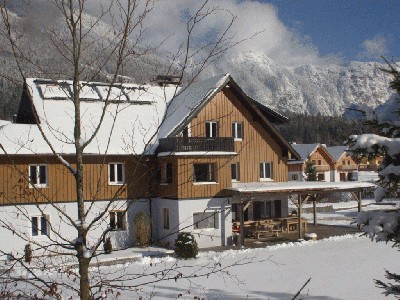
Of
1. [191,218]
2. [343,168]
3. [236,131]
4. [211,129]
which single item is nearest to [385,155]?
[191,218]

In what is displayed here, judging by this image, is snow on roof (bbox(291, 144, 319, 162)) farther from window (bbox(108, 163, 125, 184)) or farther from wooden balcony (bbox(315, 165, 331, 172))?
window (bbox(108, 163, 125, 184))

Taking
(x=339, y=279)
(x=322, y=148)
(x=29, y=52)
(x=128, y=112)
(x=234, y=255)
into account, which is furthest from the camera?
(x=322, y=148)

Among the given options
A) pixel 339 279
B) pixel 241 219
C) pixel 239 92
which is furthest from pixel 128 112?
pixel 339 279

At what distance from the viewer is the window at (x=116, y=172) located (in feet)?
82.8

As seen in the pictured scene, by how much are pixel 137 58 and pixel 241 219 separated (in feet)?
67.9

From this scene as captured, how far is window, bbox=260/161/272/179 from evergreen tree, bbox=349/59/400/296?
20.5 metres

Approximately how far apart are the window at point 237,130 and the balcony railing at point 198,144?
7.99 feet

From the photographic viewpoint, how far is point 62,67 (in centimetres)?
490

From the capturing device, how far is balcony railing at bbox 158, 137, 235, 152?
2442 cm

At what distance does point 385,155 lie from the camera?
8.18 metres

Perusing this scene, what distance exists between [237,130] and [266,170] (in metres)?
3.42

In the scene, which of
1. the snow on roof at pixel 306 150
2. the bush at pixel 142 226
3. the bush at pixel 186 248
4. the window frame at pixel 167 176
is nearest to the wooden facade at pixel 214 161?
the window frame at pixel 167 176

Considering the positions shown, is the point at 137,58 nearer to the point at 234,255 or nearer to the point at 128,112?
the point at 234,255

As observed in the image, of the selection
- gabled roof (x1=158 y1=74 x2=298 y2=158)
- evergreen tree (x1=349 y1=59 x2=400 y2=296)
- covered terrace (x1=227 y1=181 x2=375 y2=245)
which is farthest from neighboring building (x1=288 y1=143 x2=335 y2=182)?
evergreen tree (x1=349 y1=59 x2=400 y2=296)
